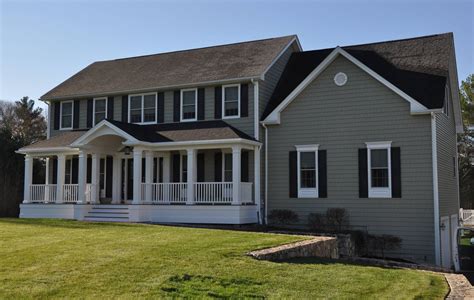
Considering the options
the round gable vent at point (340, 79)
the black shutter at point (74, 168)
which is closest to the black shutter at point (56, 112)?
the black shutter at point (74, 168)

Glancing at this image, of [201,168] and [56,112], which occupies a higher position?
[56,112]

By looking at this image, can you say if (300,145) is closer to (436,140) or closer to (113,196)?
(436,140)

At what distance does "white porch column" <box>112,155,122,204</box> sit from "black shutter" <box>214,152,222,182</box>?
4.72 m

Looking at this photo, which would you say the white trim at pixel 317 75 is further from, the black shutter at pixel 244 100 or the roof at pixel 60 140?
the roof at pixel 60 140

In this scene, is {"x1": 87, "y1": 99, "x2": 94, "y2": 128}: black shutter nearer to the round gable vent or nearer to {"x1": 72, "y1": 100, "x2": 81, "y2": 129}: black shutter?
{"x1": 72, "y1": 100, "x2": 81, "y2": 129}: black shutter

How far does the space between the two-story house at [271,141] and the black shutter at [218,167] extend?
0.06m

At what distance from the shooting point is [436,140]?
1825 centimetres

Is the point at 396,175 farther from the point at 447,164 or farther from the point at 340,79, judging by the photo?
the point at 340,79

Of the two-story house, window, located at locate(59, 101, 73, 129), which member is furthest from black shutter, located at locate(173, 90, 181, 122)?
window, located at locate(59, 101, 73, 129)

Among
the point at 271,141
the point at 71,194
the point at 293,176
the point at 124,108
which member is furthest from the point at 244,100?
the point at 71,194

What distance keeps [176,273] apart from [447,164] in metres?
14.8

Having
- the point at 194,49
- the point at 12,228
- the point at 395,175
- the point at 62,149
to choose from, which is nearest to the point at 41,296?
the point at 12,228

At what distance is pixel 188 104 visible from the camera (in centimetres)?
2262

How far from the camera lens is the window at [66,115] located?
25250 millimetres
